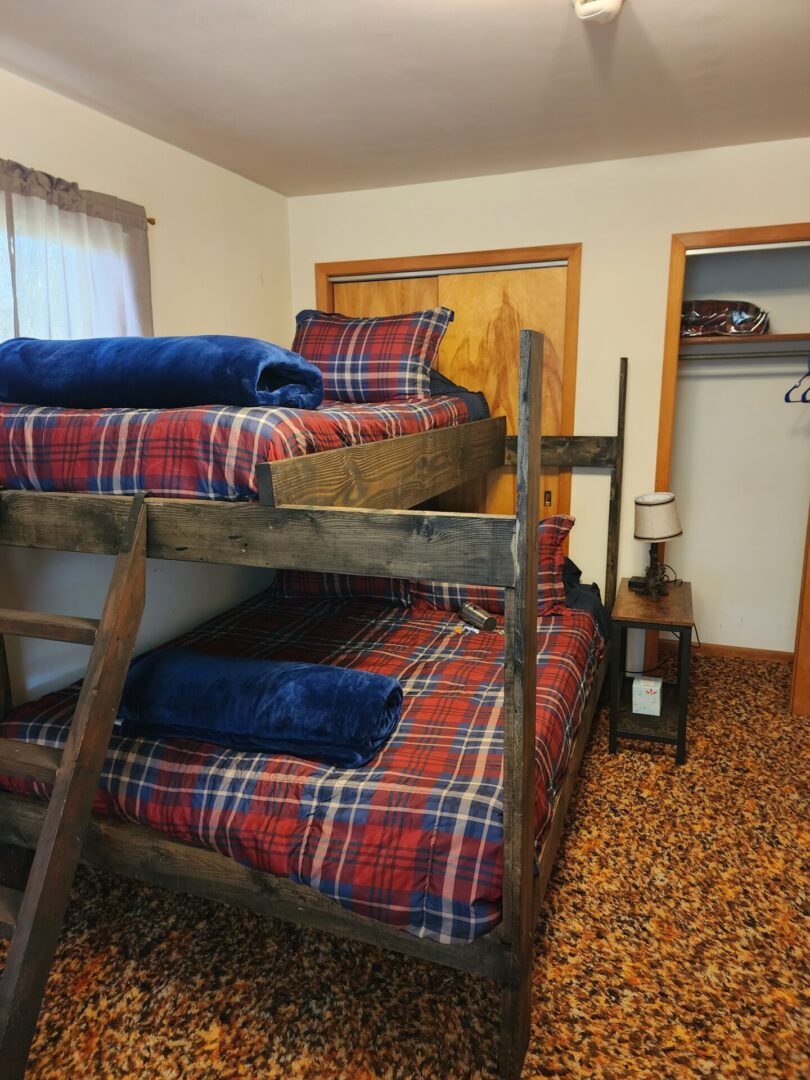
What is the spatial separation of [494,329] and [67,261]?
1.86 m

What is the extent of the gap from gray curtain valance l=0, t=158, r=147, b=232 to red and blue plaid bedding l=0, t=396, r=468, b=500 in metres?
0.85

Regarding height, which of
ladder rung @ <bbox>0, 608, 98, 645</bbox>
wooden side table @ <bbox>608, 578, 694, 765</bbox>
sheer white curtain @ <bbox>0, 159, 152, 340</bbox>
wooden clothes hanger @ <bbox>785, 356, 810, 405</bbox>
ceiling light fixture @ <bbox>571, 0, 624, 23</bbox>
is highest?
ceiling light fixture @ <bbox>571, 0, 624, 23</bbox>

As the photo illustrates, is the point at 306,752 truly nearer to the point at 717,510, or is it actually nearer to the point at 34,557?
the point at 34,557

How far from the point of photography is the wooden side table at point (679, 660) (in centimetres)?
263

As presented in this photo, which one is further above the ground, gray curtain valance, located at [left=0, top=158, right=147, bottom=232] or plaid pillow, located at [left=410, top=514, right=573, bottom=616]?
gray curtain valance, located at [left=0, top=158, right=147, bottom=232]

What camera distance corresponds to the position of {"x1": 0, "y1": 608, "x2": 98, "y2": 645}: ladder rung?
148 cm

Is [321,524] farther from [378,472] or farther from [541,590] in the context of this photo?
[541,590]

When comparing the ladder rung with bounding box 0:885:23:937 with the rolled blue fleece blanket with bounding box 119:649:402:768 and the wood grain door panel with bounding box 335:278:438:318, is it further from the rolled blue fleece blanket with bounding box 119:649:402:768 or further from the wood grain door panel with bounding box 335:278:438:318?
the wood grain door panel with bounding box 335:278:438:318

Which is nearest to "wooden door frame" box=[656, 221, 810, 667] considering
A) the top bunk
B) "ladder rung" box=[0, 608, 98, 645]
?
the top bunk

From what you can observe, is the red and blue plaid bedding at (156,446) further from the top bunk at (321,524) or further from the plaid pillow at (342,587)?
the plaid pillow at (342,587)

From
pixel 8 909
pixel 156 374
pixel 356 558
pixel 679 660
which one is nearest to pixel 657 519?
pixel 679 660

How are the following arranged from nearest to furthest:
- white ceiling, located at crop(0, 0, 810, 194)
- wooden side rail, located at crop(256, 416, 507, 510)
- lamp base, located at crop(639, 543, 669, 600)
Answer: wooden side rail, located at crop(256, 416, 507, 510), white ceiling, located at crop(0, 0, 810, 194), lamp base, located at crop(639, 543, 669, 600)

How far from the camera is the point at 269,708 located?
1705mm

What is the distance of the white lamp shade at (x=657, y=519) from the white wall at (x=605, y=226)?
0.35 m
